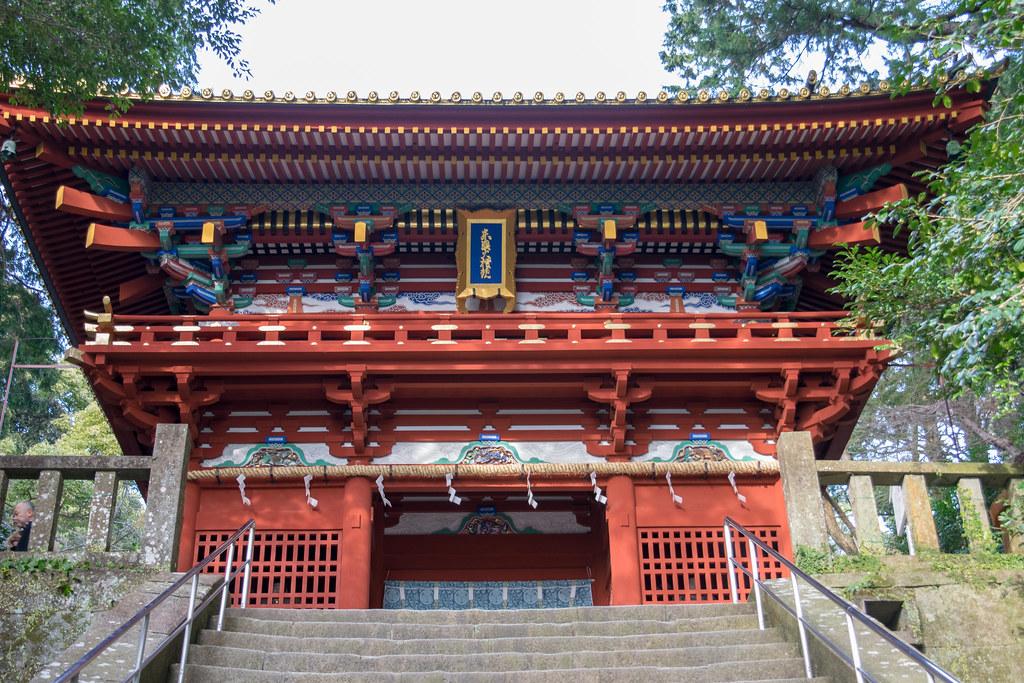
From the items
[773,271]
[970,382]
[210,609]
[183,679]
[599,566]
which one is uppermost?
[773,271]

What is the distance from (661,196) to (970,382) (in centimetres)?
610

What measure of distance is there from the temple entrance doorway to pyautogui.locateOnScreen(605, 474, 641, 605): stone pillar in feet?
4.78

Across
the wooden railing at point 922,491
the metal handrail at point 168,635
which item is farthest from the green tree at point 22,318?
the wooden railing at point 922,491

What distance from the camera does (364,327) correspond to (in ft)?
40.7

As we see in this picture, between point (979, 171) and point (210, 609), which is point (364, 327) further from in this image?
point (979, 171)

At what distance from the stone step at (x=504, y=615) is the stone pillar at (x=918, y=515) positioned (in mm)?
1788

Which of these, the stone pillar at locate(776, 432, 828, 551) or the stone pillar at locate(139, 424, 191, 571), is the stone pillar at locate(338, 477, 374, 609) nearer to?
the stone pillar at locate(139, 424, 191, 571)

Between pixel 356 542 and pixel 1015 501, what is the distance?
23.8 feet

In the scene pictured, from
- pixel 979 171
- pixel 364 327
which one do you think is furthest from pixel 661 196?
pixel 979 171

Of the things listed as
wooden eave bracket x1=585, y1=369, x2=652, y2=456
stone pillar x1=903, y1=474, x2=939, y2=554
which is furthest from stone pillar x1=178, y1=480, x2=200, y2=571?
stone pillar x1=903, y1=474, x2=939, y2=554

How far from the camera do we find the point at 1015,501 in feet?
31.9

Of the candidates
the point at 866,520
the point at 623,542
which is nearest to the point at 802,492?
the point at 866,520

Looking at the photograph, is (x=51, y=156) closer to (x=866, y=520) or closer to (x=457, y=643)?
(x=457, y=643)

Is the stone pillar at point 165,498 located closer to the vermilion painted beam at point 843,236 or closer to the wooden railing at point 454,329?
the wooden railing at point 454,329
